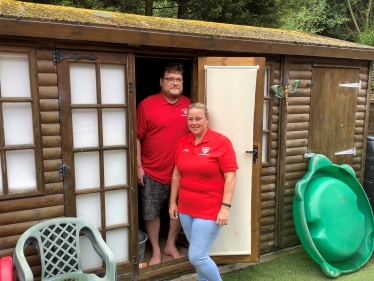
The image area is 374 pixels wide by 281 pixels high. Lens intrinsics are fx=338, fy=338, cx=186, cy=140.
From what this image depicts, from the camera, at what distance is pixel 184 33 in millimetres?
2951

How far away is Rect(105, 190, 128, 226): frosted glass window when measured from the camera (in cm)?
296

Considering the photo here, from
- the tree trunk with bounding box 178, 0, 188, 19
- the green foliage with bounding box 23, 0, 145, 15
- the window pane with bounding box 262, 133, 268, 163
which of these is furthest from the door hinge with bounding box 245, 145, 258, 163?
the tree trunk with bounding box 178, 0, 188, 19

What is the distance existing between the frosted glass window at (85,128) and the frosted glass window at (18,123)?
0.33 meters

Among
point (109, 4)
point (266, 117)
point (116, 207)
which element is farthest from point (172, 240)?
point (109, 4)

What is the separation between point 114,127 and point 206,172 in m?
0.92

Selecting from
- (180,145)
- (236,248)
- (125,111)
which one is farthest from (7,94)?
(236,248)

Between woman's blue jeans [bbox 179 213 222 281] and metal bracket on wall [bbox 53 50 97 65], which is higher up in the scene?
metal bracket on wall [bbox 53 50 97 65]

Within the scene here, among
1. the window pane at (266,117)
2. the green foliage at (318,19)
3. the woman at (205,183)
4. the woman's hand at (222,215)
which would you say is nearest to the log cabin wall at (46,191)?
the woman at (205,183)

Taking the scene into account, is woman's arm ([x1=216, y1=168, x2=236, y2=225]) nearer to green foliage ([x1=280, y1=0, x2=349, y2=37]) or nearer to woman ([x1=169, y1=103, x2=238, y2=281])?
woman ([x1=169, y1=103, x2=238, y2=281])

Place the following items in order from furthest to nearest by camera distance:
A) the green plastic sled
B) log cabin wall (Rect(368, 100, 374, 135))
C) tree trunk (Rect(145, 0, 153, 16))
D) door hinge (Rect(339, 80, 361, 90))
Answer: tree trunk (Rect(145, 0, 153, 16)) < log cabin wall (Rect(368, 100, 374, 135)) < door hinge (Rect(339, 80, 361, 90)) < the green plastic sled

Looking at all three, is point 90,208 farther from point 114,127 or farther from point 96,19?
point 96,19

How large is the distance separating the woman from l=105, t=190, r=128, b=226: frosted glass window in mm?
656

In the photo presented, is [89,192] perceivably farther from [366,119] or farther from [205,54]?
[366,119]

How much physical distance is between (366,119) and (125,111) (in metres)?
3.19
